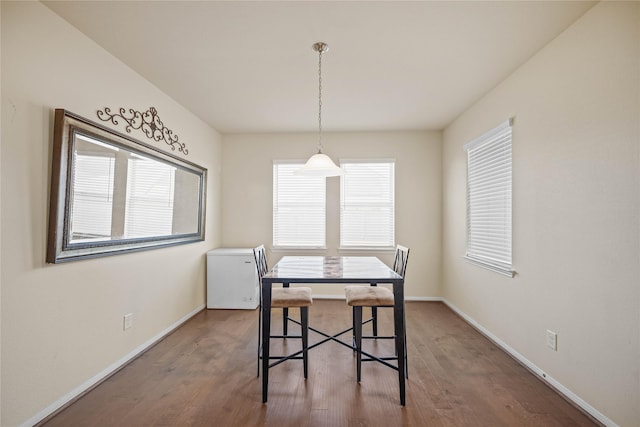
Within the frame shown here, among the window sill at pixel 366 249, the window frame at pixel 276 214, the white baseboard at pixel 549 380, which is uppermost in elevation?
the window frame at pixel 276 214

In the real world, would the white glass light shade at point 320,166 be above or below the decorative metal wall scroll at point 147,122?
below

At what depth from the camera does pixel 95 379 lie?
7.54 feet

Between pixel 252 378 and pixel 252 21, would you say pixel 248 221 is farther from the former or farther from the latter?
pixel 252 21

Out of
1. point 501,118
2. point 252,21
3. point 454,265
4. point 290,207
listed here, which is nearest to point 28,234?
point 252,21

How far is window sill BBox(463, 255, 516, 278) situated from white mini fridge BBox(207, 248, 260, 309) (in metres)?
2.75

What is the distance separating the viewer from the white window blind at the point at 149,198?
2.71 m

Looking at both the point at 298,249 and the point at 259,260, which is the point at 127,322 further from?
the point at 298,249

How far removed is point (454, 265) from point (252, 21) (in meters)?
3.74

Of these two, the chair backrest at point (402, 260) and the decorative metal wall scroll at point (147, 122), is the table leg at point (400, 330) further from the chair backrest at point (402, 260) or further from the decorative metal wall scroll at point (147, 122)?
the decorative metal wall scroll at point (147, 122)

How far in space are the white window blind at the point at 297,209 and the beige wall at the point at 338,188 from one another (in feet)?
0.36

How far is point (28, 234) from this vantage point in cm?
181

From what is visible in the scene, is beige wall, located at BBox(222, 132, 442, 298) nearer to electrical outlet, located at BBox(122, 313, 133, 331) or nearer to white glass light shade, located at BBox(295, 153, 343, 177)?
white glass light shade, located at BBox(295, 153, 343, 177)

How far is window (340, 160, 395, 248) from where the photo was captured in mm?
4645

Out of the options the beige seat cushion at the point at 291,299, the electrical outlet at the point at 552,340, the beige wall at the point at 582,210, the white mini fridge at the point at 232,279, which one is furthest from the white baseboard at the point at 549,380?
the white mini fridge at the point at 232,279
